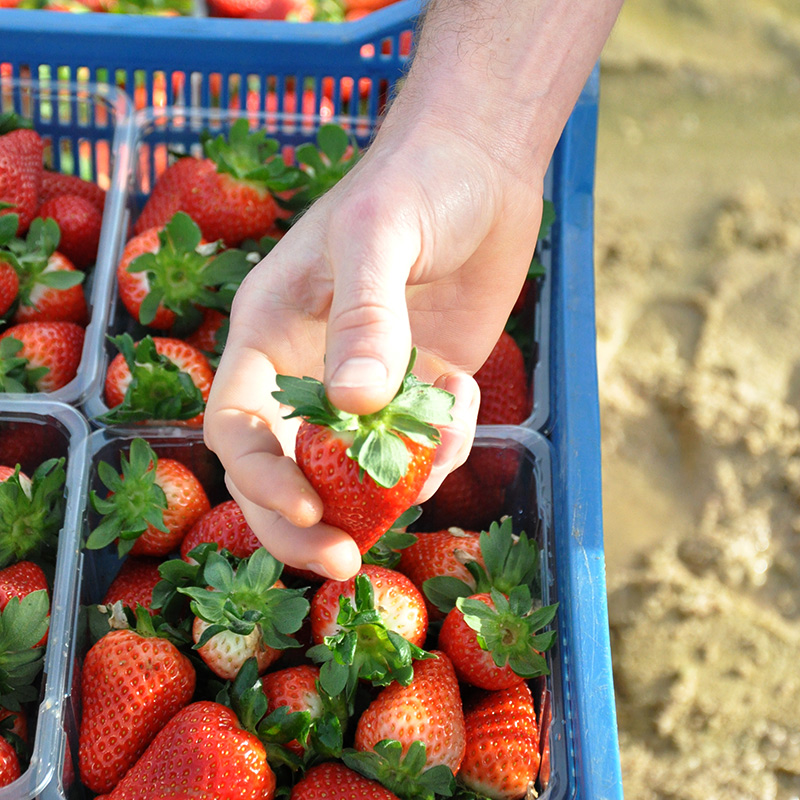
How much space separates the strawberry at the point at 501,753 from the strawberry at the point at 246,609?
0.82ft

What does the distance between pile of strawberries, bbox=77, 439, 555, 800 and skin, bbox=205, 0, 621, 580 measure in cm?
11

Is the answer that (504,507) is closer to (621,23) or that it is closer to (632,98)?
(632,98)

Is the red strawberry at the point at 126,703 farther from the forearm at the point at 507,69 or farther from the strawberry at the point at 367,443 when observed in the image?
the forearm at the point at 507,69

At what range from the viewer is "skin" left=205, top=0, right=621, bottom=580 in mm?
985

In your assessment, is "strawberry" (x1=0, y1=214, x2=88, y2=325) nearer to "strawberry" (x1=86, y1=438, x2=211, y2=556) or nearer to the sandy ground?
"strawberry" (x1=86, y1=438, x2=211, y2=556)

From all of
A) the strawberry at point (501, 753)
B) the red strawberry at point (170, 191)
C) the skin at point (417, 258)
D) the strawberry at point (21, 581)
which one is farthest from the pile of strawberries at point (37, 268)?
the strawberry at point (501, 753)

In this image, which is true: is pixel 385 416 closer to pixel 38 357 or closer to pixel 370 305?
pixel 370 305

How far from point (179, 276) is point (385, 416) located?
726mm

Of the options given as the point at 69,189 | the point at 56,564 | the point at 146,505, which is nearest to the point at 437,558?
the point at 146,505

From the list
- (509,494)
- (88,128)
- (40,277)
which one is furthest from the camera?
(88,128)

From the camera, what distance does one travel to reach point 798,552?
2189mm

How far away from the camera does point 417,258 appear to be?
3.70 ft

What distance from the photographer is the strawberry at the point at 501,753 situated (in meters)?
1.15

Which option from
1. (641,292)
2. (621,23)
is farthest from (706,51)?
(641,292)
